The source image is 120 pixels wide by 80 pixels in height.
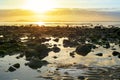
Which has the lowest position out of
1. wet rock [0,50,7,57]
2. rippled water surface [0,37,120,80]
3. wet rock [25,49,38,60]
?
rippled water surface [0,37,120,80]

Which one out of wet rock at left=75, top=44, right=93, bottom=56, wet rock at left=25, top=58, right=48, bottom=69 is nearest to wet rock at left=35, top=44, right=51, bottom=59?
wet rock at left=25, top=58, right=48, bottom=69

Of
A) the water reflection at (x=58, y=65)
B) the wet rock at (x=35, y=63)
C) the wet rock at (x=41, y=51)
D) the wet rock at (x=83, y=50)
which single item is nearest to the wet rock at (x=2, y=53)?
the water reflection at (x=58, y=65)

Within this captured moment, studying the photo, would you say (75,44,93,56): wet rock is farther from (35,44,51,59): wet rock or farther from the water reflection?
(35,44,51,59): wet rock

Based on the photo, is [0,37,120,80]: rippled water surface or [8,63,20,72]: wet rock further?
[8,63,20,72]: wet rock

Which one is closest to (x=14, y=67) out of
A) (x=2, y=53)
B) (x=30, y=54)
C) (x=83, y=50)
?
(x=30, y=54)

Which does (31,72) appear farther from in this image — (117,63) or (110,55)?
(110,55)

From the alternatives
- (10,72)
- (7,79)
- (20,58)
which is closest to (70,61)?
(20,58)

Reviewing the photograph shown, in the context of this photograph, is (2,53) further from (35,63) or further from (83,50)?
(83,50)

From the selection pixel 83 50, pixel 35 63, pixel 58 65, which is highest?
pixel 83 50

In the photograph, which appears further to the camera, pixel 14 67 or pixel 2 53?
pixel 2 53

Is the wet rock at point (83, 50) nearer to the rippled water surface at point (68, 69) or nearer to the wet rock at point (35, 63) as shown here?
the rippled water surface at point (68, 69)

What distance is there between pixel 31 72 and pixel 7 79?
294 centimetres

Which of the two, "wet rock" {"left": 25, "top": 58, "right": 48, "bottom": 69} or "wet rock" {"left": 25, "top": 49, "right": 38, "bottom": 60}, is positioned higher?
"wet rock" {"left": 25, "top": 49, "right": 38, "bottom": 60}

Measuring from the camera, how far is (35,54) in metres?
32.6
